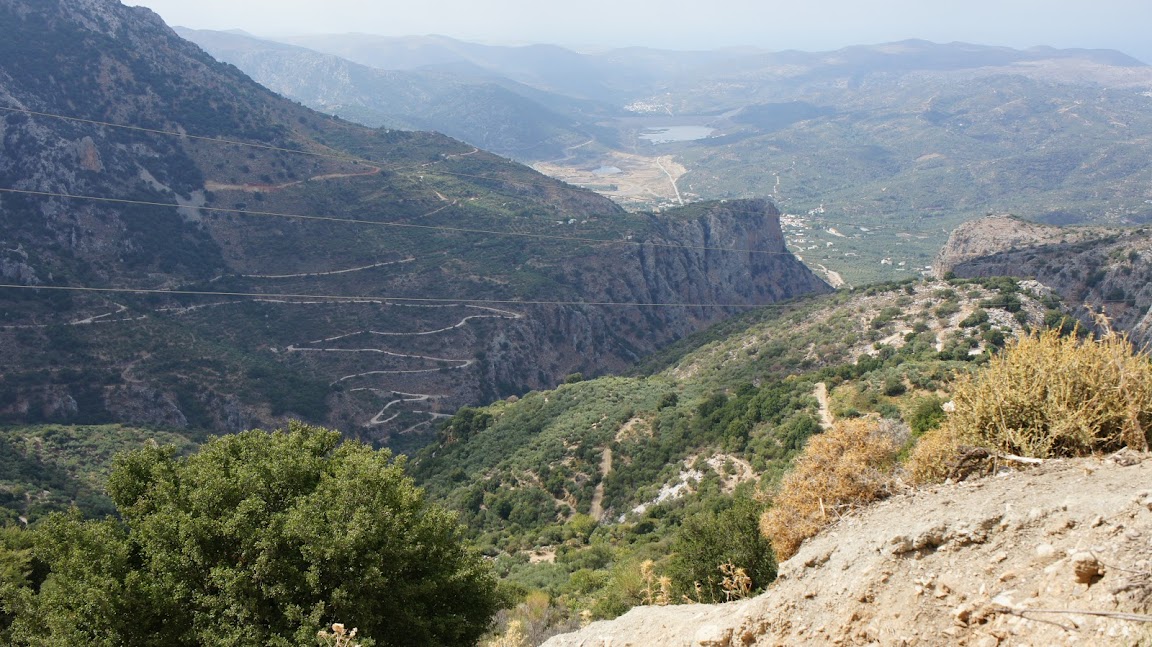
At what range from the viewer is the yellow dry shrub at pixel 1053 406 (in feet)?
25.9

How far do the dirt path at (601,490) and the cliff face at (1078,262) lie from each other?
3463cm

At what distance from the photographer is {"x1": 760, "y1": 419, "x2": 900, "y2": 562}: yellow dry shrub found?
28.5ft

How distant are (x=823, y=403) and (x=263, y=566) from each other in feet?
80.2

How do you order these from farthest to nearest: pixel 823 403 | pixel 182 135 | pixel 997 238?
pixel 182 135, pixel 997 238, pixel 823 403

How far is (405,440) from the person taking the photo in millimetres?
54688

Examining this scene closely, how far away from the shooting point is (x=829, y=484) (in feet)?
29.5

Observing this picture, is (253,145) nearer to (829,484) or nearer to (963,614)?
(829,484)

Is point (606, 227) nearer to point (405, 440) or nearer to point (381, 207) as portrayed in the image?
point (381, 207)

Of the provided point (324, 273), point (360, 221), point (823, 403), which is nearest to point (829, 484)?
point (823, 403)

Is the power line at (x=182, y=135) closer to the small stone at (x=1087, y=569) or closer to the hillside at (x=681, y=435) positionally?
the hillside at (x=681, y=435)

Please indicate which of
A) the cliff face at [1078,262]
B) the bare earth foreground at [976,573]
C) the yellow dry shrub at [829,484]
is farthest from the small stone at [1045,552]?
the cliff face at [1078,262]

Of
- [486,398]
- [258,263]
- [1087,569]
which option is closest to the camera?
[1087,569]

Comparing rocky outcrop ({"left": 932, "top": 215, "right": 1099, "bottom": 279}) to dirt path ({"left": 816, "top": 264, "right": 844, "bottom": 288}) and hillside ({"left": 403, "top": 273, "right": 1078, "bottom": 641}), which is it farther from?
hillside ({"left": 403, "top": 273, "right": 1078, "bottom": 641})

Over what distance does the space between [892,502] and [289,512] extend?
28.8ft
